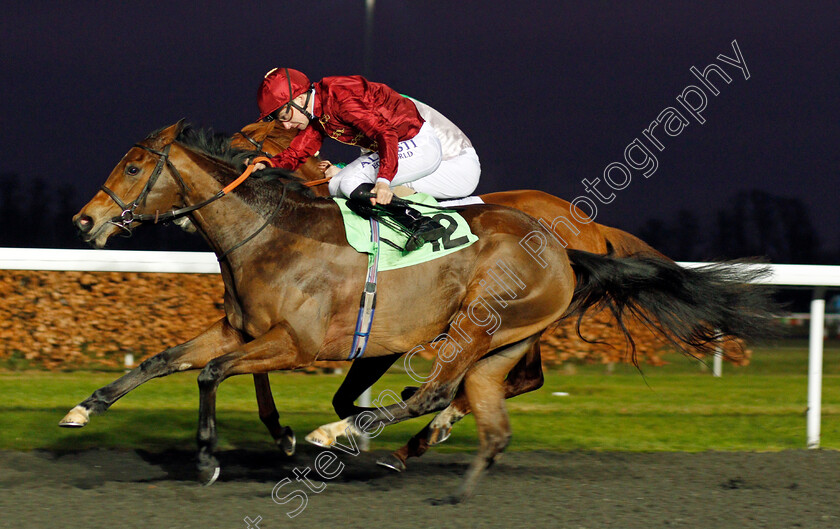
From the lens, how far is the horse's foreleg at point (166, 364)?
3076 millimetres

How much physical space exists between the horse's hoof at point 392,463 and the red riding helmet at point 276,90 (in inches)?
58.7

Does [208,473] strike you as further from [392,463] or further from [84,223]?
[84,223]

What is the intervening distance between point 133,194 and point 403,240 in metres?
1.06

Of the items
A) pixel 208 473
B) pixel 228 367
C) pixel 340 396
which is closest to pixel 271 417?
pixel 340 396

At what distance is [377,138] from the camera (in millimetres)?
3395

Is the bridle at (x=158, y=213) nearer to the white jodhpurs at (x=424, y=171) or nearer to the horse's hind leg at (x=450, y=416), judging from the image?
the white jodhpurs at (x=424, y=171)

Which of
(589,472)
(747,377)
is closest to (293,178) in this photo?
(589,472)

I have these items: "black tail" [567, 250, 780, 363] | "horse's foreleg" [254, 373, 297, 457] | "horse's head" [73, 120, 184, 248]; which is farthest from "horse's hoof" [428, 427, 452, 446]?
"horse's head" [73, 120, 184, 248]

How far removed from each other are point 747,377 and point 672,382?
1.15 m

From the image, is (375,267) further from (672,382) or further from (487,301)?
(672,382)

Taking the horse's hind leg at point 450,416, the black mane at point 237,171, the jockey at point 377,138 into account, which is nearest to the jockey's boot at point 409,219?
the jockey at point 377,138

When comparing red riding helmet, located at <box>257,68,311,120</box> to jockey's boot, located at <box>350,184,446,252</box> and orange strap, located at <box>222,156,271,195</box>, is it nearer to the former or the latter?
orange strap, located at <box>222,156,271,195</box>

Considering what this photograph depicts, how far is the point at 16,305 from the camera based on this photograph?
19.0 ft

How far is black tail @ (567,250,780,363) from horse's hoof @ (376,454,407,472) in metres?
1.09
